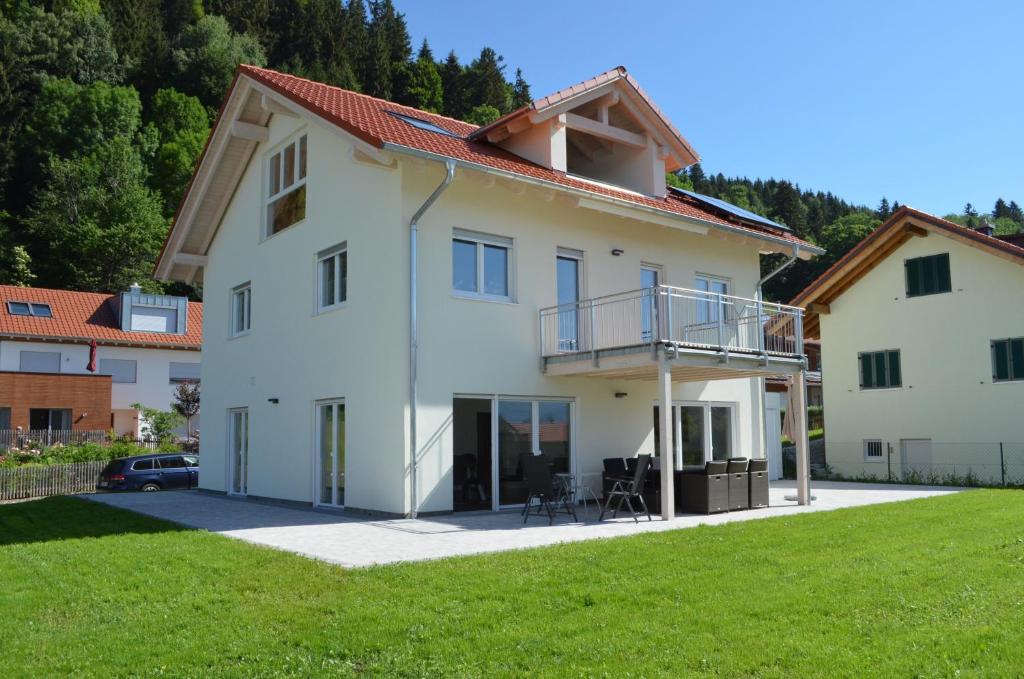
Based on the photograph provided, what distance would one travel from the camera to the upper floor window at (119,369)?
123 ft

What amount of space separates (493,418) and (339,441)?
261 centimetres

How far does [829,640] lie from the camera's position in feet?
18.2

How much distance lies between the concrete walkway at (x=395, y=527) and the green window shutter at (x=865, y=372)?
8861 mm

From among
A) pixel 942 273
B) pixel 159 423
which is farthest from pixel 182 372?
pixel 942 273

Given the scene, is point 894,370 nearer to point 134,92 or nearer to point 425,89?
point 425,89

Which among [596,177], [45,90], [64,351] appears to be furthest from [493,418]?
[45,90]

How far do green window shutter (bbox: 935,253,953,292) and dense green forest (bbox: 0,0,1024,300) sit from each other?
33.9m

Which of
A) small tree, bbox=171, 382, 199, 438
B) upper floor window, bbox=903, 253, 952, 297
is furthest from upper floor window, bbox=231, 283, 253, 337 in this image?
small tree, bbox=171, 382, 199, 438

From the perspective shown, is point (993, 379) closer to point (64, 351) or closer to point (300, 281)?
point (300, 281)

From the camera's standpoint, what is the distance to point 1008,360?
21.4m

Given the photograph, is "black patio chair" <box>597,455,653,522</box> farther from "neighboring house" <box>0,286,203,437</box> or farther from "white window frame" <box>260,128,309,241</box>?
"neighboring house" <box>0,286,203,437</box>

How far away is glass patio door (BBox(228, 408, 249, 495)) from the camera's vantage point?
17516 mm

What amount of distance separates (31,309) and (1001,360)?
117 ft

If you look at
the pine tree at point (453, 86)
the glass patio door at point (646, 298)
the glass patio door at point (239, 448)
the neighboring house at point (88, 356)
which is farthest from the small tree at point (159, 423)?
the pine tree at point (453, 86)
